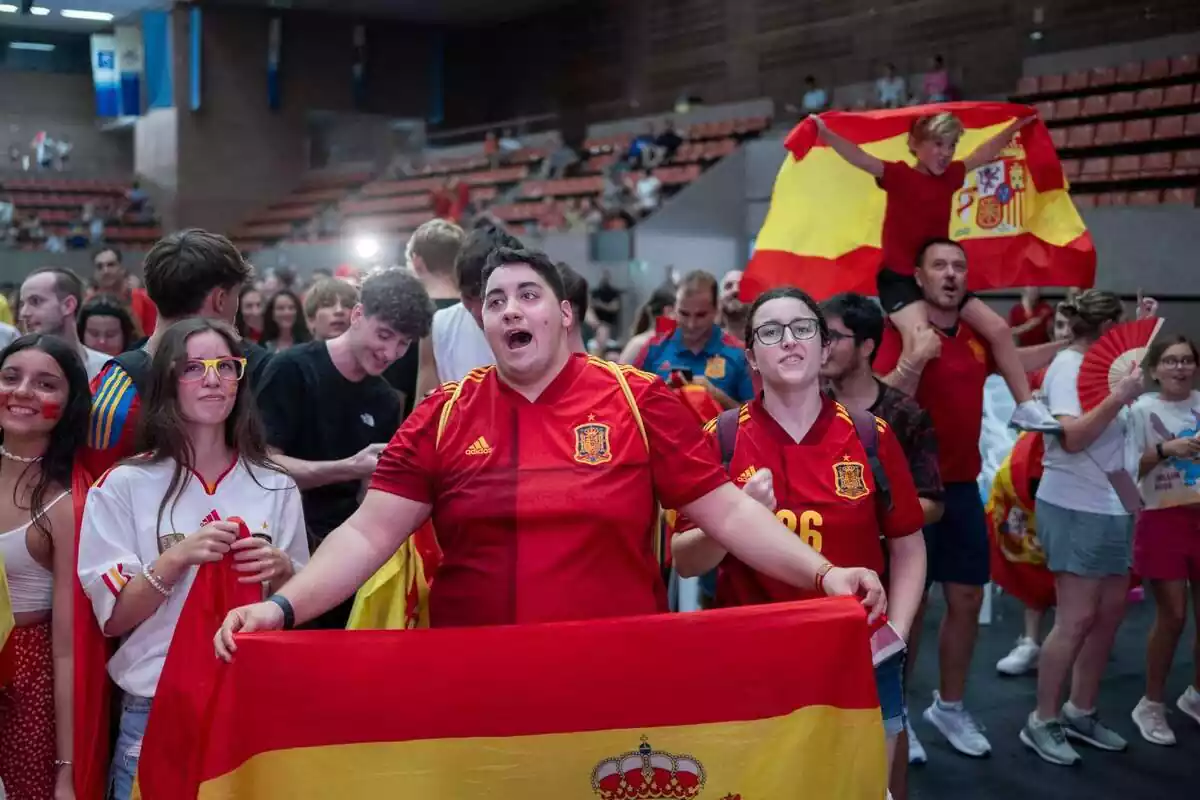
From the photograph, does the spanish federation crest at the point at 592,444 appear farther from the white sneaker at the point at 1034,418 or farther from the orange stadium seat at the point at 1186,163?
the orange stadium seat at the point at 1186,163

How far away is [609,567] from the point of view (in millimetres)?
2080

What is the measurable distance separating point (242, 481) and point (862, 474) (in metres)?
1.33

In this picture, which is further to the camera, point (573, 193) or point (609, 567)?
point (573, 193)

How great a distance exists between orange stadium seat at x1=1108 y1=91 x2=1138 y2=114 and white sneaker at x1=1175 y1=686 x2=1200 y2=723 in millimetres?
8472

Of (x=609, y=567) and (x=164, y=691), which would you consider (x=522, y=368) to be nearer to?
(x=609, y=567)

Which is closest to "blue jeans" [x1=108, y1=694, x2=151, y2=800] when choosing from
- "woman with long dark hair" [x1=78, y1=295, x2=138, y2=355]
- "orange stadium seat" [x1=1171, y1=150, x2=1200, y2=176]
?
"woman with long dark hair" [x1=78, y1=295, x2=138, y2=355]

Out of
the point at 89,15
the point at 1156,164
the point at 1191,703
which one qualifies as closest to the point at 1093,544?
the point at 1191,703

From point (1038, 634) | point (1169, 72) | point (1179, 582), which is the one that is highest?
point (1169, 72)

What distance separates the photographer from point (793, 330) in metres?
2.42

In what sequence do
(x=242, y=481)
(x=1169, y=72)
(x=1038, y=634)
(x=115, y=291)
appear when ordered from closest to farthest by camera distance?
(x=242, y=481) → (x=1038, y=634) → (x=115, y=291) → (x=1169, y=72)

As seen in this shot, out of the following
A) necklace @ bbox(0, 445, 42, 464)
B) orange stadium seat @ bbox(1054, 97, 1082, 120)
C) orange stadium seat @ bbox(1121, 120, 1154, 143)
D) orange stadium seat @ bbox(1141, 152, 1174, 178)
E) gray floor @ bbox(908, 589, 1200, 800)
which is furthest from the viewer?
orange stadium seat @ bbox(1054, 97, 1082, 120)

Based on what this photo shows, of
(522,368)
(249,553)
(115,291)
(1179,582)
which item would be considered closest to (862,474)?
(522,368)

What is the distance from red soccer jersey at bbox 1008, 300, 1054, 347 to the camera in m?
8.73

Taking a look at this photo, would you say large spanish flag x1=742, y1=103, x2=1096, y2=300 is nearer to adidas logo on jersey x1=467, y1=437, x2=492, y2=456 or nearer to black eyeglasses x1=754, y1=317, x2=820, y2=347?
black eyeglasses x1=754, y1=317, x2=820, y2=347
